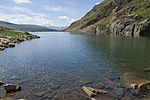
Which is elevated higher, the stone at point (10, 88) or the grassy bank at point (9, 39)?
the grassy bank at point (9, 39)

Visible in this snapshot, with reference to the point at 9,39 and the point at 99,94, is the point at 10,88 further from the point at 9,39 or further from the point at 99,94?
the point at 9,39

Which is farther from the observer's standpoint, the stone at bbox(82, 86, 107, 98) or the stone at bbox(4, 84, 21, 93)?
the stone at bbox(4, 84, 21, 93)

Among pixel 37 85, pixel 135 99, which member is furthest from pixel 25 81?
pixel 135 99

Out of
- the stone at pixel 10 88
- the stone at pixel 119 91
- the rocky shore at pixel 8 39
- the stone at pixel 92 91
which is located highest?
the rocky shore at pixel 8 39

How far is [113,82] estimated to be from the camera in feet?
73.0

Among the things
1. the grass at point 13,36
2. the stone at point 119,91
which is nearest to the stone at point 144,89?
the stone at point 119,91

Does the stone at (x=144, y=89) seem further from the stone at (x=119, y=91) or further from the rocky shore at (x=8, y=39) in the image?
the rocky shore at (x=8, y=39)

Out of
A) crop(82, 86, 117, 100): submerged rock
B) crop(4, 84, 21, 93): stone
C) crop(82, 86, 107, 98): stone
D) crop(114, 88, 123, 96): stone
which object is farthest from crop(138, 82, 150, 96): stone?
crop(4, 84, 21, 93): stone

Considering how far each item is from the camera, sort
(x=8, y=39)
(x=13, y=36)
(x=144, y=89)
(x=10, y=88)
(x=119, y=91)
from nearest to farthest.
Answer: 1. (x=10, y=88)
2. (x=119, y=91)
3. (x=144, y=89)
4. (x=8, y=39)
5. (x=13, y=36)

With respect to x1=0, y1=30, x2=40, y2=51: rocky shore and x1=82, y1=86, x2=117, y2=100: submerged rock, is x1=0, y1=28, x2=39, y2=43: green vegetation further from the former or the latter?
x1=82, y1=86, x2=117, y2=100: submerged rock

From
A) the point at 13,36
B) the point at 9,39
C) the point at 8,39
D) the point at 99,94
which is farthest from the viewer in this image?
the point at 13,36

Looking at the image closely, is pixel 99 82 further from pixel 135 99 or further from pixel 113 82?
pixel 135 99

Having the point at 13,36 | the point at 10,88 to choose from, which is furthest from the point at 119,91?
the point at 13,36

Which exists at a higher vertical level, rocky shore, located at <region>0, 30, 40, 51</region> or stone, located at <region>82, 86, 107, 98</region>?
rocky shore, located at <region>0, 30, 40, 51</region>
